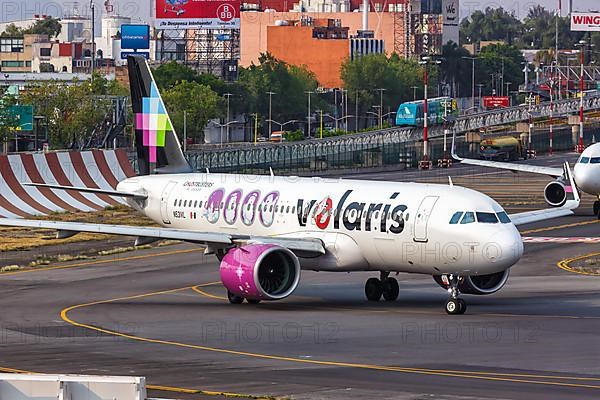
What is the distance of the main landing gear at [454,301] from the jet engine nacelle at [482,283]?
52.0 inches

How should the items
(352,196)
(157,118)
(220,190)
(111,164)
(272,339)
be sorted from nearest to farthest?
1. (272,339)
2. (352,196)
3. (220,190)
4. (157,118)
5. (111,164)

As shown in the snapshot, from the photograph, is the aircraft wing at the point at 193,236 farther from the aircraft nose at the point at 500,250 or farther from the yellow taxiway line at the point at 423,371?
the aircraft nose at the point at 500,250

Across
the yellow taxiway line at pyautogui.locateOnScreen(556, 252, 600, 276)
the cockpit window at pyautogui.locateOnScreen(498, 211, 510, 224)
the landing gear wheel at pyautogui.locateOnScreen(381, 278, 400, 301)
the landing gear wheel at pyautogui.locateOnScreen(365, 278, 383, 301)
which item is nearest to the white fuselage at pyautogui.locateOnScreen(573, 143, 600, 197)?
the yellow taxiway line at pyautogui.locateOnScreen(556, 252, 600, 276)

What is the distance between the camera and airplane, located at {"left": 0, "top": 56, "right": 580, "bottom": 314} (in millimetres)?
42688

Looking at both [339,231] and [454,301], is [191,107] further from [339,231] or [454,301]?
[454,301]

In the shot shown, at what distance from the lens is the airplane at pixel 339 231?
42.7m

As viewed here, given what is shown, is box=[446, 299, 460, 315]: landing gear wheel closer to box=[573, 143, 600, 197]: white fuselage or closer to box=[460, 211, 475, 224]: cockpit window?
box=[460, 211, 475, 224]: cockpit window

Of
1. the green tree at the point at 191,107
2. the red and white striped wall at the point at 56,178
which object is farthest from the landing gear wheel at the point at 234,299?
the green tree at the point at 191,107

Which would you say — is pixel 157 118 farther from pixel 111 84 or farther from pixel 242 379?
pixel 111 84

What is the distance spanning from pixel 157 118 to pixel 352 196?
12.8 metres

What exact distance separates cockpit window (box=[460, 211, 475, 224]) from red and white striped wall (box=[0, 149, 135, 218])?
37.7 meters

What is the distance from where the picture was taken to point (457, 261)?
4247cm

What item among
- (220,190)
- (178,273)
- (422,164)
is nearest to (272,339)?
(220,190)

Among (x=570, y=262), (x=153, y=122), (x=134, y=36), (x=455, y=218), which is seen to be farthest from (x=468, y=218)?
(x=134, y=36)
